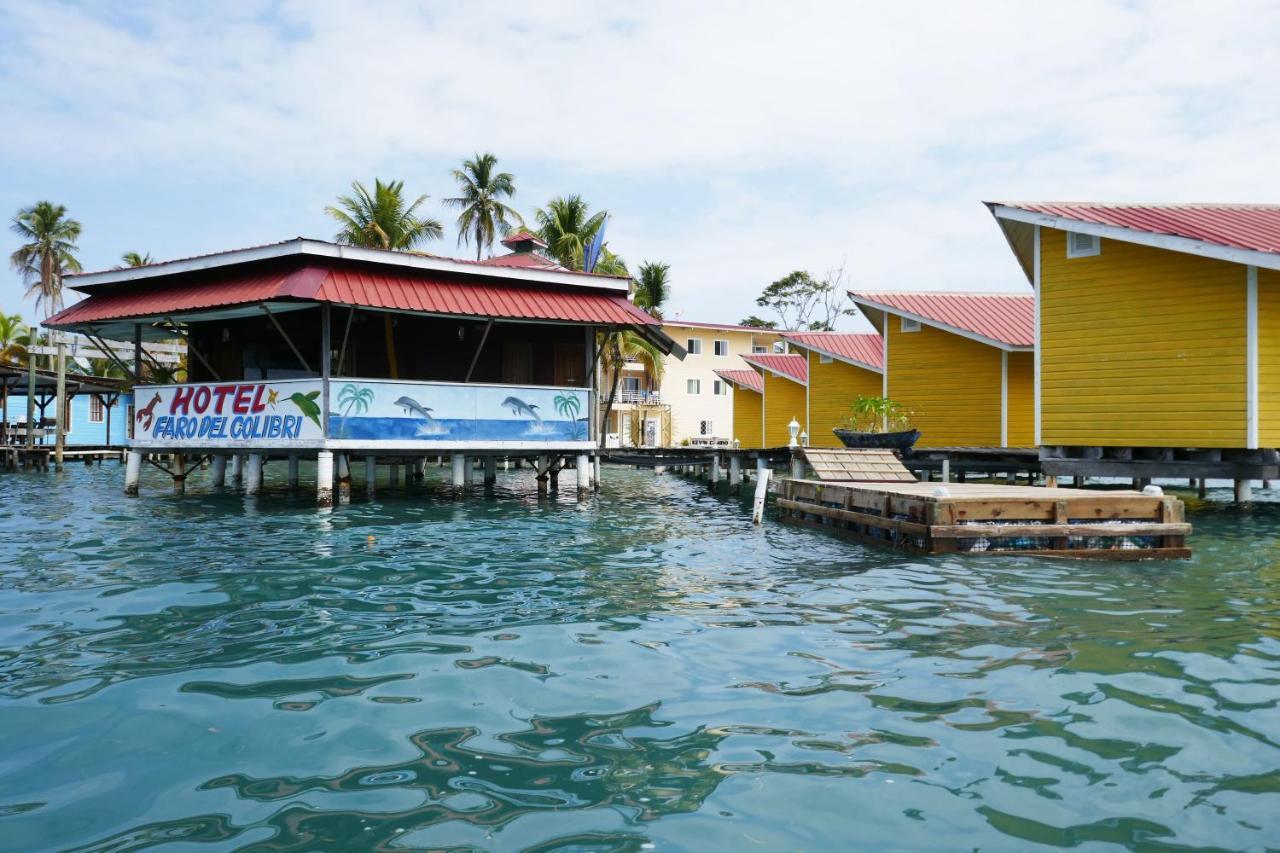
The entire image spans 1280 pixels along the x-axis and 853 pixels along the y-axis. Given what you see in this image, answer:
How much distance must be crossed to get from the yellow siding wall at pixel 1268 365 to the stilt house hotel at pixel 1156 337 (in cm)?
2

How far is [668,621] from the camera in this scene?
23.0ft

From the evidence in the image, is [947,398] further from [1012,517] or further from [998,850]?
[998,850]

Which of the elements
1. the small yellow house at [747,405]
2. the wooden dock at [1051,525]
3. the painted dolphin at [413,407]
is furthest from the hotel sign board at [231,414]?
the small yellow house at [747,405]

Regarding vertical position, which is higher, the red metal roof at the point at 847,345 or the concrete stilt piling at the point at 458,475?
the red metal roof at the point at 847,345

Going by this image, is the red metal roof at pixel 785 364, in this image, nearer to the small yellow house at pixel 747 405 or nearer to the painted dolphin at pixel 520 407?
the small yellow house at pixel 747 405

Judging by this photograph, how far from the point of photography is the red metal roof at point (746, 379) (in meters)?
39.0

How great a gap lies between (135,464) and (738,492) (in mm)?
14616

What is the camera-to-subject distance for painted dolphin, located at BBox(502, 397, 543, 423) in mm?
17703

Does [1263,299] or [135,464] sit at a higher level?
[1263,299]

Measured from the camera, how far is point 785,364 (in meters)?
35.2

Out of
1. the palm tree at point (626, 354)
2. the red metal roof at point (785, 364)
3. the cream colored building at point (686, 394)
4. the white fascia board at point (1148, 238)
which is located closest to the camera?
the white fascia board at point (1148, 238)

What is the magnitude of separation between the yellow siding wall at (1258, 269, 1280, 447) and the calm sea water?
6331 millimetres

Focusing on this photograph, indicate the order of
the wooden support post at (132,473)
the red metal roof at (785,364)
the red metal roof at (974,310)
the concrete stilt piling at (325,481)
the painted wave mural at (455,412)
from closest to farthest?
1. the painted wave mural at (455,412)
2. the concrete stilt piling at (325,481)
3. the wooden support post at (132,473)
4. the red metal roof at (974,310)
5. the red metal roof at (785,364)

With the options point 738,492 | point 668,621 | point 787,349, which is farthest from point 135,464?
point 787,349
